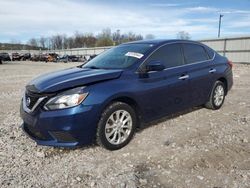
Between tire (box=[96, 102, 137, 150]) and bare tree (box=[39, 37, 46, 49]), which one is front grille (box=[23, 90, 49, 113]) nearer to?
tire (box=[96, 102, 137, 150])

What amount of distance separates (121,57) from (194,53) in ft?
5.65

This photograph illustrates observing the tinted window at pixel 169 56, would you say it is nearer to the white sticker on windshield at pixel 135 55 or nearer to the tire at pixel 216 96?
the white sticker on windshield at pixel 135 55

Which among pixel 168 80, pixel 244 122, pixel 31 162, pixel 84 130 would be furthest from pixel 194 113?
pixel 31 162

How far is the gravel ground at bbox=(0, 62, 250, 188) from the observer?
3.36 metres

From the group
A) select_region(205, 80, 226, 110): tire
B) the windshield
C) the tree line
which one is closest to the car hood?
the windshield

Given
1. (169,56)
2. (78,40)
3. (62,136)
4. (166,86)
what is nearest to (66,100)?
(62,136)

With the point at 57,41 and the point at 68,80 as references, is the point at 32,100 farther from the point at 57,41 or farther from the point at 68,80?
the point at 57,41

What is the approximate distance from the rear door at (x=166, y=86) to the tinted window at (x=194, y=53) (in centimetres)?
22

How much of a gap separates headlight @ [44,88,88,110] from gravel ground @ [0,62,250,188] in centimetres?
79

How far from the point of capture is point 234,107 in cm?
672

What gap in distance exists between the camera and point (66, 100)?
12.4 feet

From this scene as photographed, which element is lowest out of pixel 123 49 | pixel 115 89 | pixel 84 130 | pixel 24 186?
pixel 24 186

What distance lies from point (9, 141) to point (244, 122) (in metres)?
4.39

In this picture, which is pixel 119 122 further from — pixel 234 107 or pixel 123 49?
pixel 234 107
